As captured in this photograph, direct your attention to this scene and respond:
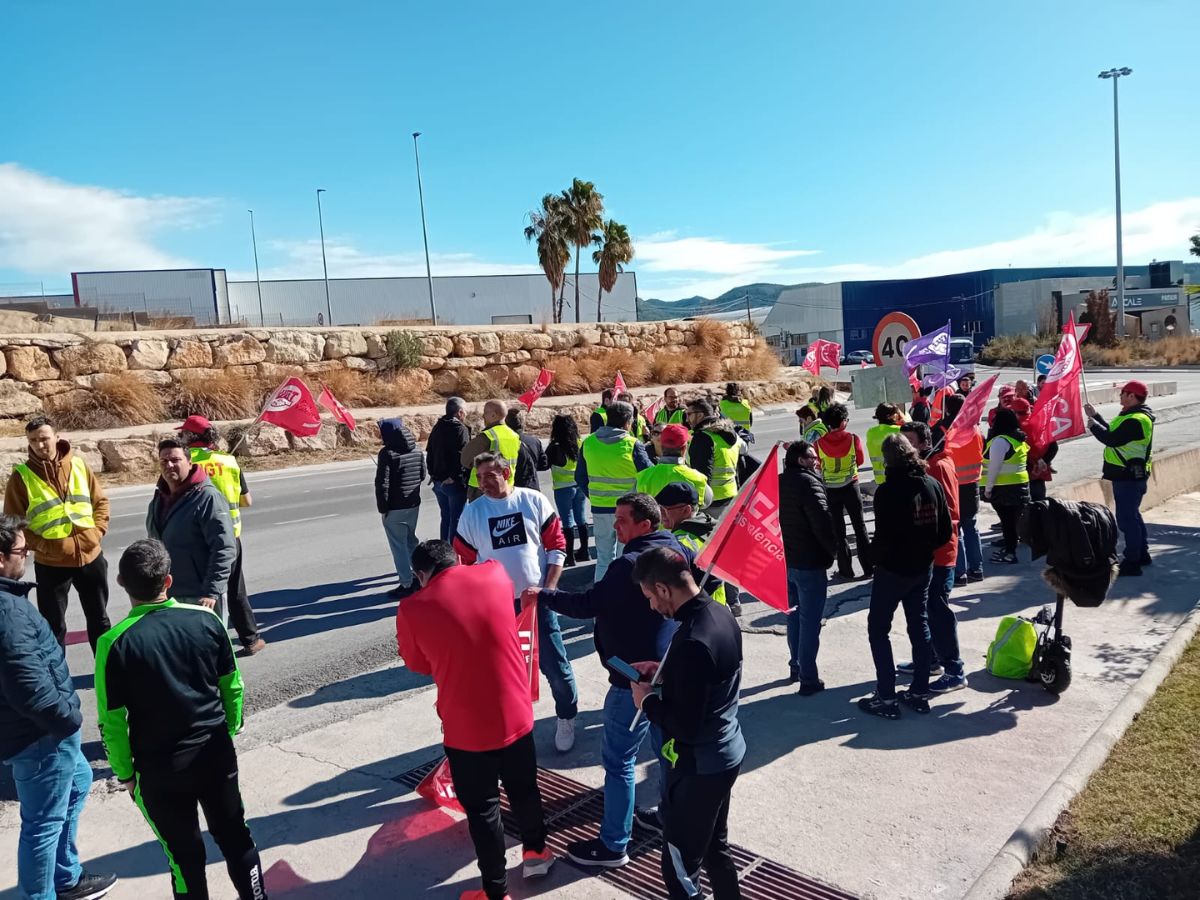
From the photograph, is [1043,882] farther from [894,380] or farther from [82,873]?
[894,380]

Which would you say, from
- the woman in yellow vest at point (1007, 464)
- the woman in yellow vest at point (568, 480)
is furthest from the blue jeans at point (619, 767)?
the woman in yellow vest at point (1007, 464)

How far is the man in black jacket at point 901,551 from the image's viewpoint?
5227 millimetres

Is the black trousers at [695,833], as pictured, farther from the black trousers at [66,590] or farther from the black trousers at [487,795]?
the black trousers at [66,590]

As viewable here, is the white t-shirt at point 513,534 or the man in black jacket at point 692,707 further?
the white t-shirt at point 513,534

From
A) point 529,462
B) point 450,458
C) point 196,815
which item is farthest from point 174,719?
point 450,458

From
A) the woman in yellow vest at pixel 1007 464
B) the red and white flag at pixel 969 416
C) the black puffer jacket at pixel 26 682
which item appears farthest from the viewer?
the woman in yellow vest at pixel 1007 464

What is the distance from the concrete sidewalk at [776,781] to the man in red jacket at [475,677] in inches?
20.8

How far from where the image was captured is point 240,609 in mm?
6996

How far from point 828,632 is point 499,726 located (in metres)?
4.25

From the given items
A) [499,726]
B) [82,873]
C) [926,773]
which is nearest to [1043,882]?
[926,773]

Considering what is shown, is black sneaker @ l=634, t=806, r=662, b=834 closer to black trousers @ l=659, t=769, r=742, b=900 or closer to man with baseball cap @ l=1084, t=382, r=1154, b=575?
black trousers @ l=659, t=769, r=742, b=900

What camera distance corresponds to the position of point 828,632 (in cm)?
707

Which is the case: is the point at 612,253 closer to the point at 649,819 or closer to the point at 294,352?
the point at 294,352

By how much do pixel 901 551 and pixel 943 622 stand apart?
0.79m
